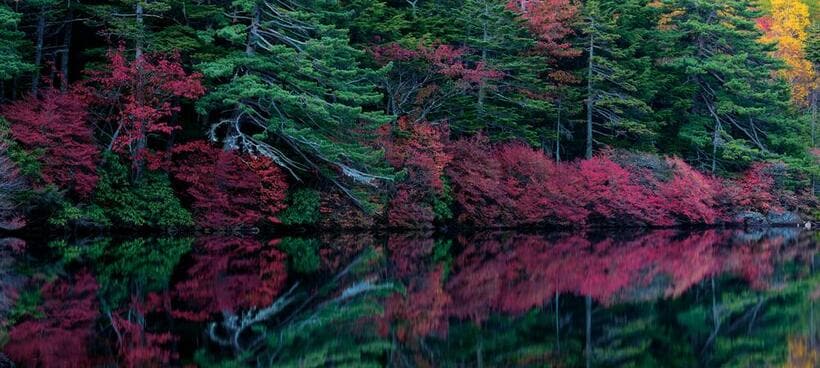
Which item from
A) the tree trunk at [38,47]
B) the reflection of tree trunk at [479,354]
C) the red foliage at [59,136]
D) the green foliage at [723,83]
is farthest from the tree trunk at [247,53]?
the green foliage at [723,83]

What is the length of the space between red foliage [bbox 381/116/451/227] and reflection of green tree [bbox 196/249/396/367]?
51.2 ft

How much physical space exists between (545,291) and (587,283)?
5.84 ft

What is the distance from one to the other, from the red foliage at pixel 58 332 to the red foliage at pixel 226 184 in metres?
12.6

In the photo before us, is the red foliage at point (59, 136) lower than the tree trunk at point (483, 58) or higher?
lower

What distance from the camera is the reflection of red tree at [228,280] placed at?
11.3m

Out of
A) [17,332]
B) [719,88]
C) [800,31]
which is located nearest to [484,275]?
[17,332]

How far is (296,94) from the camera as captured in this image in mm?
25078

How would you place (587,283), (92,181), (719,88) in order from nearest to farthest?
(587,283)
(92,181)
(719,88)

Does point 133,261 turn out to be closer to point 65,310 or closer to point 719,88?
point 65,310

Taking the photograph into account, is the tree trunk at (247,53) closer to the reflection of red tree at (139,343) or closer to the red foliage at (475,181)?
the red foliage at (475,181)

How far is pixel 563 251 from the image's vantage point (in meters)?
22.8

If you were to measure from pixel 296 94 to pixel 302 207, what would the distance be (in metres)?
3.99

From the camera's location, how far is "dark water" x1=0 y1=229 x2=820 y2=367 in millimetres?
8945

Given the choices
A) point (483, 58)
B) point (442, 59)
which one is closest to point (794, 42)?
point (483, 58)
